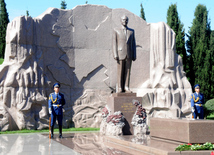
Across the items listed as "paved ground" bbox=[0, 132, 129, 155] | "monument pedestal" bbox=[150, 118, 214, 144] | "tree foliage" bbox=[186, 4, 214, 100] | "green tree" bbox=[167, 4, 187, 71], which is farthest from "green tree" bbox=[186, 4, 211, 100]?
"monument pedestal" bbox=[150, 118, 214, 144]

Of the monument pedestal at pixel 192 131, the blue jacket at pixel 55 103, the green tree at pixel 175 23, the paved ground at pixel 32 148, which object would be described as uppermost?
the green tree at pixel 175 23

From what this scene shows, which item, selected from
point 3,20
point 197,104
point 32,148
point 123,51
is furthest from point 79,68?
point 3,20

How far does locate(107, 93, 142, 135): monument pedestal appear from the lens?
8.55 metres

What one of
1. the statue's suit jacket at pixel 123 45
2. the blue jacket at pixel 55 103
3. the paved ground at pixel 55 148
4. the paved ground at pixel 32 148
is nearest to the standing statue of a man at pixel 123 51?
the statue's suit jacket at pixel 123 45

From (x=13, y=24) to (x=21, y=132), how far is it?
373 cm

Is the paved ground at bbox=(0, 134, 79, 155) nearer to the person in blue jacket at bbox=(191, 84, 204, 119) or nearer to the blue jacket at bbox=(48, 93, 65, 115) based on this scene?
the blue jacket at bbox=(48, 93, 65, 115)

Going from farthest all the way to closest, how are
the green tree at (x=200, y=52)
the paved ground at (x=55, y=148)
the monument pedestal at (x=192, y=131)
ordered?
the green tree at (x=200, y=52) → the paved ground at (x=55, y=148) → the monument pedestal at (x=192, y=131)

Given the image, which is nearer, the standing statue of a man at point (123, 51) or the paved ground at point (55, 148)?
the paved ground at point (55, 148)

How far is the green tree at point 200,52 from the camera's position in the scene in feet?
59.6

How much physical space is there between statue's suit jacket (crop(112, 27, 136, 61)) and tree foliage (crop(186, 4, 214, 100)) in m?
10.3

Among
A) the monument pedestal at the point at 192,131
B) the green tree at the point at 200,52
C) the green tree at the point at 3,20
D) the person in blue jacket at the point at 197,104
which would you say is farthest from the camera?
the green tree at the point at 3,20

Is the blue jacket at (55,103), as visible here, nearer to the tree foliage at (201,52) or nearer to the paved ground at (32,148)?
the paved ground at (32,148)

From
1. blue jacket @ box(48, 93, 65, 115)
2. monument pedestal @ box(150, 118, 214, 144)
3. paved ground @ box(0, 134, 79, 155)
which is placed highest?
blue jacket @ box(48, 93, 65, 115)

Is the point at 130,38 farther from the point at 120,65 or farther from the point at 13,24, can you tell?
the point at 13,24
